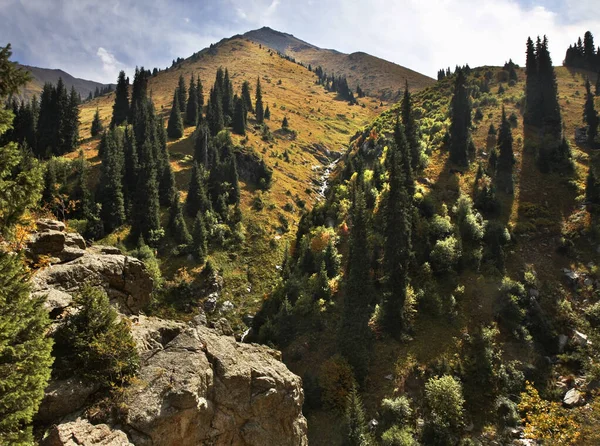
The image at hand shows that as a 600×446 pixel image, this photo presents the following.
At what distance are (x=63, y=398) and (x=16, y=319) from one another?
5567mm

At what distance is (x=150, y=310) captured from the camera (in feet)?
183

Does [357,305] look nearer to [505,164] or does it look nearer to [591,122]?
[505,164]

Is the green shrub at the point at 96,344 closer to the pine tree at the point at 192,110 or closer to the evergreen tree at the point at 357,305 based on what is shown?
the evergreen tree at the point at 357,305

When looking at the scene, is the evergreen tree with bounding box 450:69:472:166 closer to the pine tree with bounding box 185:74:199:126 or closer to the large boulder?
the large boulder

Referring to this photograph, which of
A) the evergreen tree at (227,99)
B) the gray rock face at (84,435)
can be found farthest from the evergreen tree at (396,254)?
the evergreen tree at (227,99)

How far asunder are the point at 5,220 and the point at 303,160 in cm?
11800

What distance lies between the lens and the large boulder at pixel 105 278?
2027 centimetres

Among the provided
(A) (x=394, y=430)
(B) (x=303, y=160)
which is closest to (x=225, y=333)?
(A) (x=394, y=430)

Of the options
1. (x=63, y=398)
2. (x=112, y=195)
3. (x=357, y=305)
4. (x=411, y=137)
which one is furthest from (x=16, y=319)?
(x=411, y=137)

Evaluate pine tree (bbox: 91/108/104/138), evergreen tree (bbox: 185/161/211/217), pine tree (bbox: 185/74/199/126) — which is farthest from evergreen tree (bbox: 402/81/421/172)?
pine tree (bbox: 91/108/104/138)

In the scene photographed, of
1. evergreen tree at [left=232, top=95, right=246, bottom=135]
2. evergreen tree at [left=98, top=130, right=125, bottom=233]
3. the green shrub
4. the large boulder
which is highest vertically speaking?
evergreen tree at [left=232, top=95, right=246, bottom=135]

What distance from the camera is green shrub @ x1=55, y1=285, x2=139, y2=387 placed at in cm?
1752

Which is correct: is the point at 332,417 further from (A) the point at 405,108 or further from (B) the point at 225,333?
(A) the point at 405,108

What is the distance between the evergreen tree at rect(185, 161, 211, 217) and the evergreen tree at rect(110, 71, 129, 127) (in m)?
53.4
